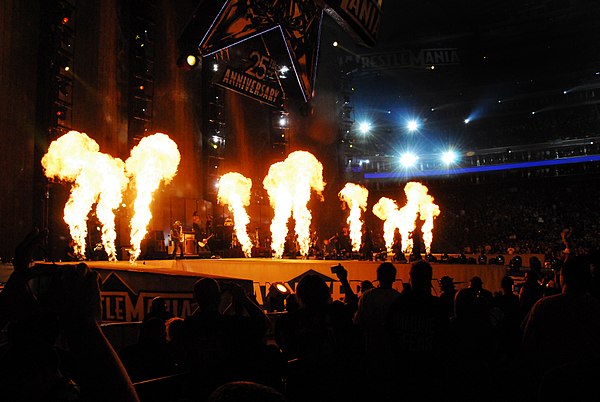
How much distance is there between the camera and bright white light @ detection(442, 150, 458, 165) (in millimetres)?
39072

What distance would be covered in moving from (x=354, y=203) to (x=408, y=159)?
12940 millimetres

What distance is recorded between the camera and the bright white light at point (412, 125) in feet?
146

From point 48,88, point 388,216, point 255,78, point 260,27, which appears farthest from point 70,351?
point 388,216

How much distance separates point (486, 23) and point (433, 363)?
1458 inches

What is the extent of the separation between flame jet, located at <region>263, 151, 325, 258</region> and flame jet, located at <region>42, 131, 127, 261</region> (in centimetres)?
861

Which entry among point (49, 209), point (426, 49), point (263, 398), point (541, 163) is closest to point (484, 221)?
point (541, 163)

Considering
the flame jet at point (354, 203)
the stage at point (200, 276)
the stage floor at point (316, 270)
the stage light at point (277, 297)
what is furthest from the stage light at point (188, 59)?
the flame jet at point (354, 203)

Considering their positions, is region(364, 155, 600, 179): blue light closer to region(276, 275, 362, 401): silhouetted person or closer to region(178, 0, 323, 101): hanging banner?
region(178, 0, 323, 101): hanging banner

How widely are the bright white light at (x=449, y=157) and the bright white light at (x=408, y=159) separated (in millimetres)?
2327

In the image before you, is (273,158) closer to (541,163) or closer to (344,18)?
(541,163)

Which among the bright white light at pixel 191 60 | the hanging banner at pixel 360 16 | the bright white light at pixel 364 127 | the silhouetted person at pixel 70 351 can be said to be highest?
the bright white light at pixel 364 127

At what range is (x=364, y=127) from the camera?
4456 cm

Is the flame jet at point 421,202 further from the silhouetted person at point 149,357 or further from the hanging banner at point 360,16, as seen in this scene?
the silhouetted person at point 149,357

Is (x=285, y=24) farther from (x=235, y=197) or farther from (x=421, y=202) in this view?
(x=421, y=202)
